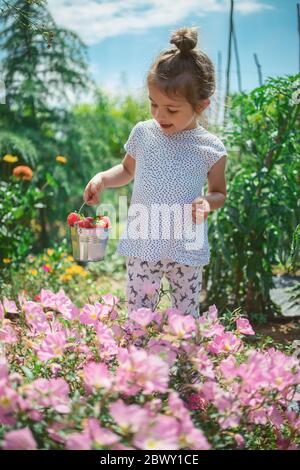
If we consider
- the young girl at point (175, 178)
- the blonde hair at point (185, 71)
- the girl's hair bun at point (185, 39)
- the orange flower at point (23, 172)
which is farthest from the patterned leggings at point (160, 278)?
the orange flower at point (23, 172)

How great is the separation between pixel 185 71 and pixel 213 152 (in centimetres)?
30

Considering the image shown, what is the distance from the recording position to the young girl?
190 cm

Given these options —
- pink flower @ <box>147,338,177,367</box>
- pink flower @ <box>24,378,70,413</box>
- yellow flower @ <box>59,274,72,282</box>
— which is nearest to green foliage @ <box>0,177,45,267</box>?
yellow flower @ <box>59,274,72,282</box>

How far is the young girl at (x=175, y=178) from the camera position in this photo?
6.23 feet

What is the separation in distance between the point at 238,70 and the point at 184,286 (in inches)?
135

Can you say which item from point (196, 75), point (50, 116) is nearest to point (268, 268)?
point (196, 75)

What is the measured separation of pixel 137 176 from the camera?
6.77 ft

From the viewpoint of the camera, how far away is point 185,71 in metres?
1.89

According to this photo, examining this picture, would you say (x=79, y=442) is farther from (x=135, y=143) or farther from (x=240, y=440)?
(x=135, y=143)

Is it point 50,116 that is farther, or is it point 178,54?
point 50,116

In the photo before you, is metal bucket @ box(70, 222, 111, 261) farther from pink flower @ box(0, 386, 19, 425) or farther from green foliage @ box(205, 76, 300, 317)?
green foliage @ box(205, 76, 300, 317)

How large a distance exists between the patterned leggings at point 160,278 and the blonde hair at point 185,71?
548 millimetres

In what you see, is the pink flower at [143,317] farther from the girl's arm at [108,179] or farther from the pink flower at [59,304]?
the girl's arm at [108,179]

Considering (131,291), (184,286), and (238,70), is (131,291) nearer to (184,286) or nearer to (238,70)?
(184,286)
